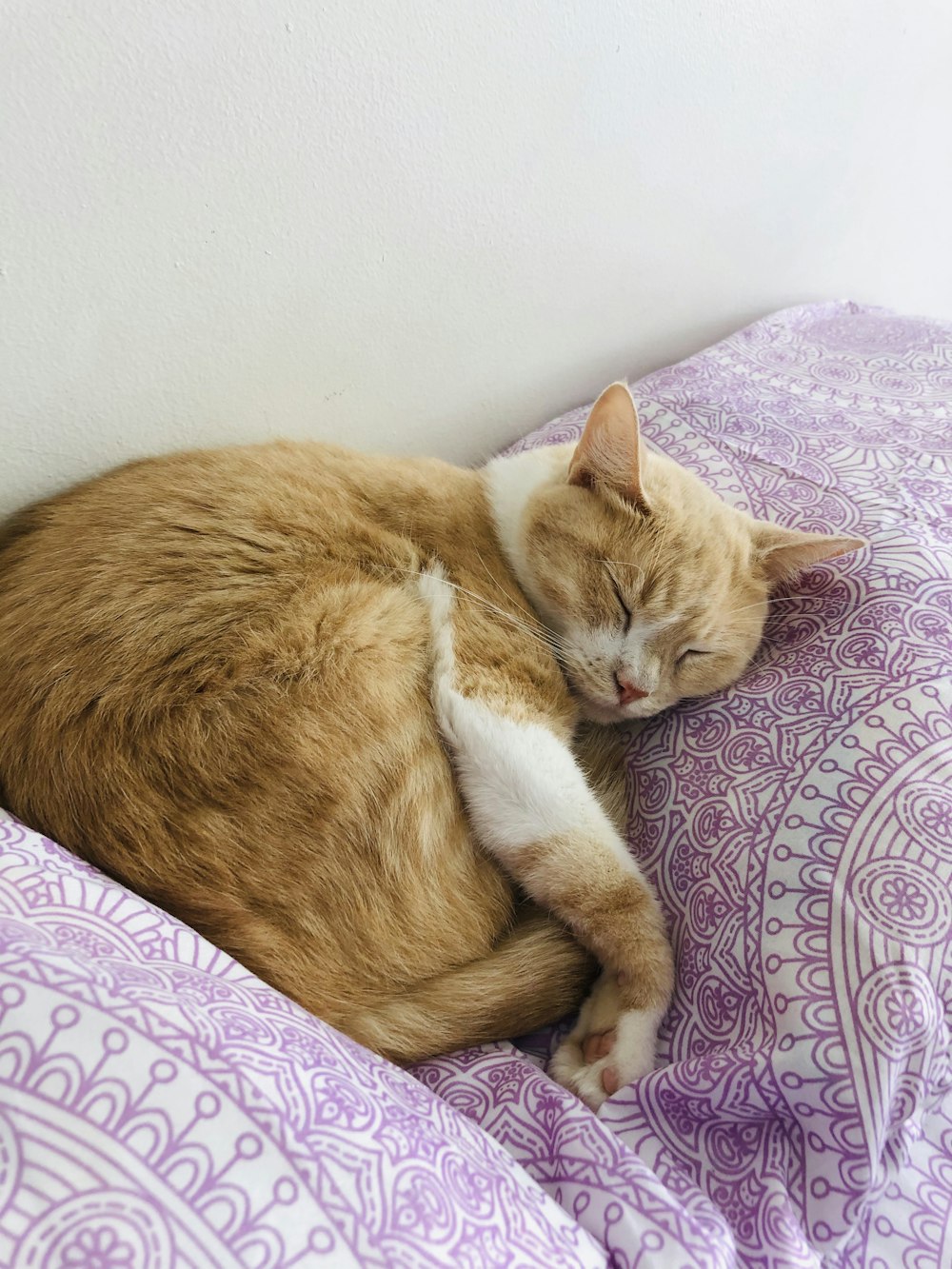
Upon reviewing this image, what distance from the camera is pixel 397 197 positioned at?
4.54ft

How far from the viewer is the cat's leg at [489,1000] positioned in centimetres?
100

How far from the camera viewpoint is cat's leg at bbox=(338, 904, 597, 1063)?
3.30 feet

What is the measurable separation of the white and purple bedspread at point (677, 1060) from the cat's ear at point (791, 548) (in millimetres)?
39

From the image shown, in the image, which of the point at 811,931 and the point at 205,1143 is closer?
the point at 205,1143

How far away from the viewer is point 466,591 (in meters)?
1.27

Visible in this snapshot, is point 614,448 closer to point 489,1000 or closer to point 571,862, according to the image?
point 571,862

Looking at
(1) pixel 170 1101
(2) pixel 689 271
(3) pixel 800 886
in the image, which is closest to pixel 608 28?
(2) pixel 689 271

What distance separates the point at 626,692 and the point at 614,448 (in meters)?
0.37

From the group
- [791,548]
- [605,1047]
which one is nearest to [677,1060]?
[605,1047]

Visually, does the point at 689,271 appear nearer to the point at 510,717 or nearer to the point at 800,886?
the point at 510,717

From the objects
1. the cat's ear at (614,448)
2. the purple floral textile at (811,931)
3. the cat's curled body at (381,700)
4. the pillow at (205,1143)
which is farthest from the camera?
the cat's ear at (614,448)

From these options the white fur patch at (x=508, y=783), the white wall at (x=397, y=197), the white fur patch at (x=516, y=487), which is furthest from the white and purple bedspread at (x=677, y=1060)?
the white wall at (x=397, y=197)

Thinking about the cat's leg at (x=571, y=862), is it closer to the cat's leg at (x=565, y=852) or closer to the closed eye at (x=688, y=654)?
the cat's leg at (x=565, y=852)

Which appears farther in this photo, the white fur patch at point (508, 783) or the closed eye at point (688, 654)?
the closed eye at point (688, 654)
